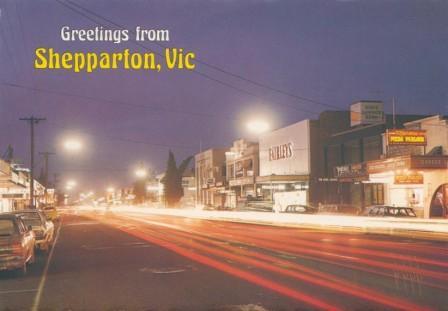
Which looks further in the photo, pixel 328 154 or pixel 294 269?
pixel 328 154

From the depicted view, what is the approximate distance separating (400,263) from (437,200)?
27.9 meters

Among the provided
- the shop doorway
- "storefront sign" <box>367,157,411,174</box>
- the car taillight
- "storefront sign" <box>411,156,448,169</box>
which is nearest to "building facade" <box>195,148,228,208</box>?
"storefront sign" <box>367,157,411,174</box>

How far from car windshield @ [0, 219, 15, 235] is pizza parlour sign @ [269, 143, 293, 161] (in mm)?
52348

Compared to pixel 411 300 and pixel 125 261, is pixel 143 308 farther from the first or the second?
pixel 125 261

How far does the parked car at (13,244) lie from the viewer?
15.2 metres

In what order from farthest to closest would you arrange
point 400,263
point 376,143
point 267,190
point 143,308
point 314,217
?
point 267,190 < point 376,143 < point 314,217 < point 400,263 < point 143,308

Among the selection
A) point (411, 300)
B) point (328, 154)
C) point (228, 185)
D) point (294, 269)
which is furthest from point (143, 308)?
point (228, 185)

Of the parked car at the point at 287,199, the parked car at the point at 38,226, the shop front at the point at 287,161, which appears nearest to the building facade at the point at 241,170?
the shop front at the point at 287,161

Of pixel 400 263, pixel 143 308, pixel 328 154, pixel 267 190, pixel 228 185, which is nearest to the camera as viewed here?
pixel 143 308

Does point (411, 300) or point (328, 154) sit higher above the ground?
point (328, 154)

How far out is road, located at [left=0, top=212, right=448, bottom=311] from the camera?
10914mm

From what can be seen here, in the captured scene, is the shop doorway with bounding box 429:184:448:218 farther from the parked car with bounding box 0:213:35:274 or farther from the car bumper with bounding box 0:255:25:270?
the car bumper with bounding box 0:255:25:270

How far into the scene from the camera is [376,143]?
178ft

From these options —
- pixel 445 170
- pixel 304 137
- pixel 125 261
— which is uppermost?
pixel 304 137
